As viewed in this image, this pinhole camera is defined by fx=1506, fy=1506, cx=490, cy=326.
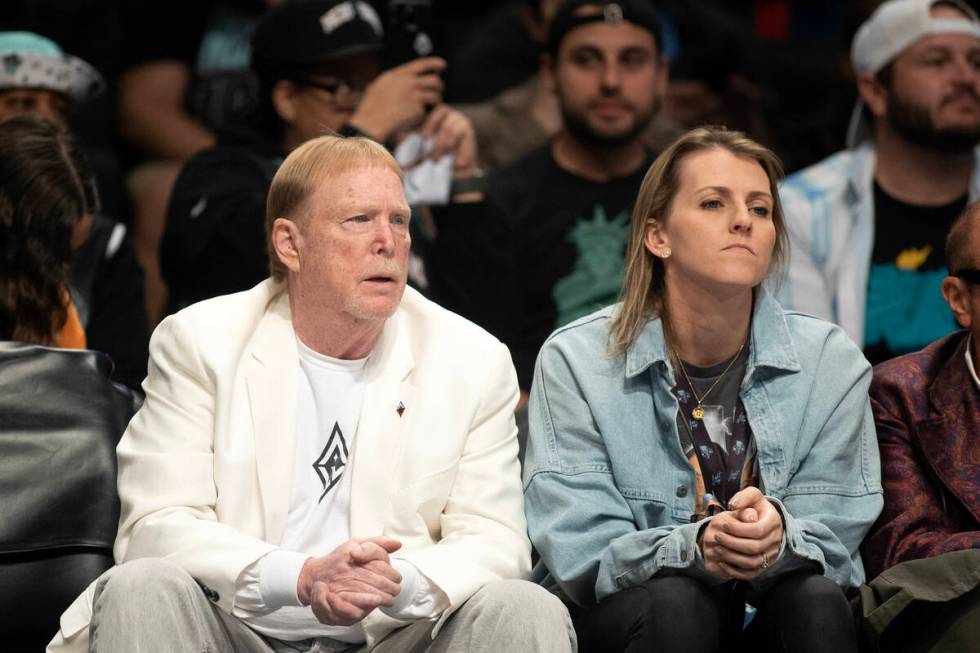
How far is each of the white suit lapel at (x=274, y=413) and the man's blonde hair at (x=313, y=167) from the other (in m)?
0.27

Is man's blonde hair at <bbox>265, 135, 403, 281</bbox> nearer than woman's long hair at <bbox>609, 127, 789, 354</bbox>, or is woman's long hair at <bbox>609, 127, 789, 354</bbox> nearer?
man's blonde hair at <bbox>265, 135, 403, 281</bbox>

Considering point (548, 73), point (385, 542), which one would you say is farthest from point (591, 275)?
point (385, 542)

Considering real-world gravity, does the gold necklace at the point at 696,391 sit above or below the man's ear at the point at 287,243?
below

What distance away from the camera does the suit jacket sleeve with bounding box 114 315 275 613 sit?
10.6 ft

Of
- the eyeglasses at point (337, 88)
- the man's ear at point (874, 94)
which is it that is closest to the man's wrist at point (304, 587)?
the eyeglasses at point (337, 88)

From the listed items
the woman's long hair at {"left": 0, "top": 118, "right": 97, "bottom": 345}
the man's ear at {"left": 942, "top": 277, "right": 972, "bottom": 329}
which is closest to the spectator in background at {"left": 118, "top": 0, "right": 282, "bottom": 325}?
the woman's long hair at {"left": 0, "top": 118, "right": 97, "bottom": 345}

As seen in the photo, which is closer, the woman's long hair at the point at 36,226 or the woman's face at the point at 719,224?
the woman's face at the point at 719,224

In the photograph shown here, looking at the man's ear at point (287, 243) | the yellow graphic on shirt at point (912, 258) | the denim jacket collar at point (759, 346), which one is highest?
the man's ear at point (287, 243)

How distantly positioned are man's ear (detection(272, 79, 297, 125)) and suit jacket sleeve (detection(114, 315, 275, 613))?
6.40 feet

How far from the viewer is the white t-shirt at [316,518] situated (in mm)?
3193

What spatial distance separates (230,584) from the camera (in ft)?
10.5

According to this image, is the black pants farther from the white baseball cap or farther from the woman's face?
the white baseball cap

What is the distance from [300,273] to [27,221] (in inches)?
35.9

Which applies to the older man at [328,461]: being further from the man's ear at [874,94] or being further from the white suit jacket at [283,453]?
the man's ear at [874,94]
